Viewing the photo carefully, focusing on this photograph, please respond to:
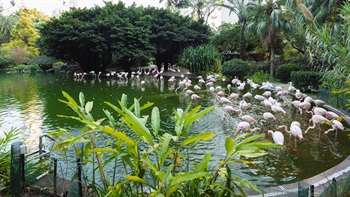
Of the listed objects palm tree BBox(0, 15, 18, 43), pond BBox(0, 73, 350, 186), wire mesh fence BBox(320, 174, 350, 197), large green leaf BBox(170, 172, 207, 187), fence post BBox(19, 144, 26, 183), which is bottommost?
pond BBox(0, 73, 350, 186)

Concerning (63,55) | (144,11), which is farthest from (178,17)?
(63,55)

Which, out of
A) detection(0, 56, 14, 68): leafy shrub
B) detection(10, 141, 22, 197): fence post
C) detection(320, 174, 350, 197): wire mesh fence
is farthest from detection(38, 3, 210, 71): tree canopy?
detection(320, 174, 350, 197): wire mesh fence

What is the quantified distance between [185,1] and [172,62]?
773 centimetres

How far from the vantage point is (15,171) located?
9.78 feet

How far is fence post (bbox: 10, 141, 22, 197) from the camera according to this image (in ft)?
9.74

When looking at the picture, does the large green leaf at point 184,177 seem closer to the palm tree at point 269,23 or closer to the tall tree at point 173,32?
the palm tree at point 269,23

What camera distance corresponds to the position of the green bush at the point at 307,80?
509 inches

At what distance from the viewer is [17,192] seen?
299cm

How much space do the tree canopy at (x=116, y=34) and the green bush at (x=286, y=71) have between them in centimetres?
1117

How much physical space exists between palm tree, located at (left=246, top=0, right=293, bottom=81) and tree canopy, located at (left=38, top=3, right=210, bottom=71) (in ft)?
30.5

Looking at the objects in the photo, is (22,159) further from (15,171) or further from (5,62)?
(5,62)

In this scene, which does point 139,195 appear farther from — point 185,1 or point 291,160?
point 185,1

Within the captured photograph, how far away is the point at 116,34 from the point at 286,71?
13.7 meters

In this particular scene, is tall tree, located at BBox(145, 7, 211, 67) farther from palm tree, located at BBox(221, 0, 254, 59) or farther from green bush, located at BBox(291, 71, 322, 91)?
green bush, located at BBox(291, 71, 322, 91)
